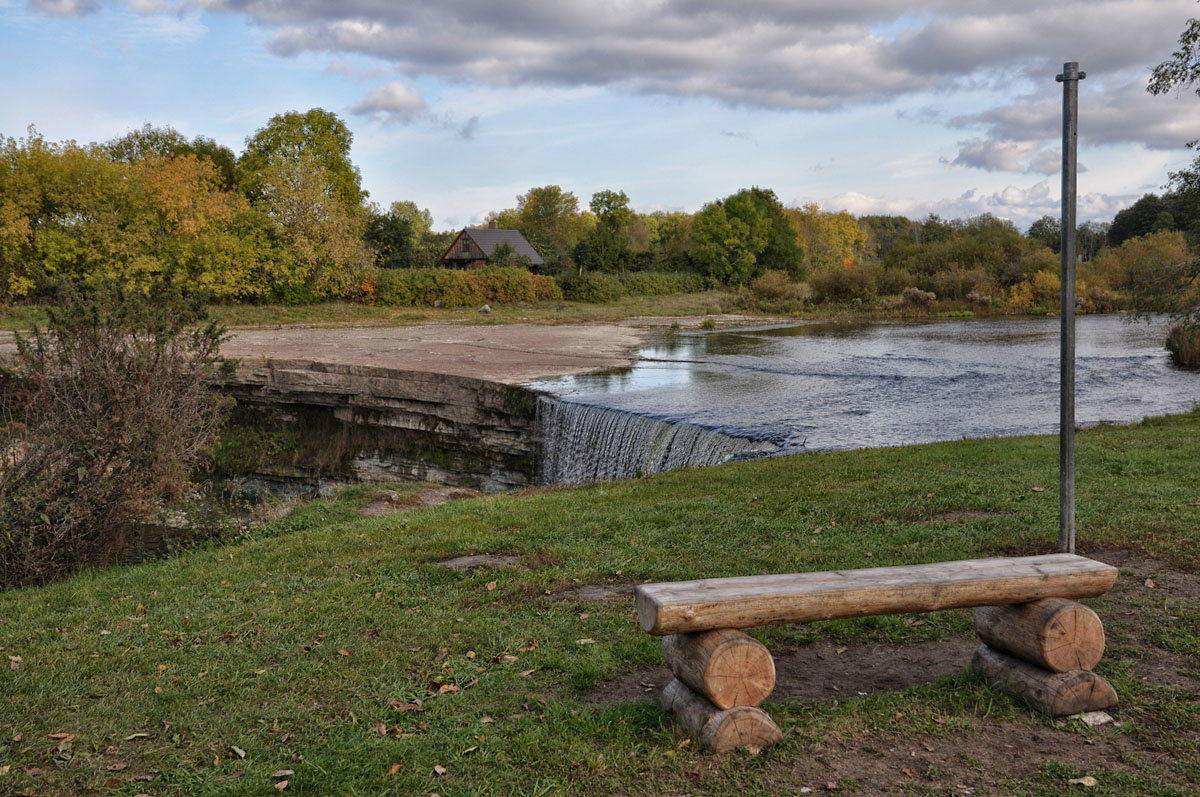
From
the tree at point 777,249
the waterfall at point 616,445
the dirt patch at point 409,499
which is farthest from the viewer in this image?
the tree at point 777,249

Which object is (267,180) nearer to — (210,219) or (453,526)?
(210,219)

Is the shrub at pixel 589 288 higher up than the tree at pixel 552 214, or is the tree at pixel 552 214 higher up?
the tree at pixel 552 214

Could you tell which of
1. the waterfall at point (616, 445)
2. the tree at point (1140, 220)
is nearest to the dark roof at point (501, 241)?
the tree at point (1140, 220)

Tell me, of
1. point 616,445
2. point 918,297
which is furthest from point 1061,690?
point 918,297

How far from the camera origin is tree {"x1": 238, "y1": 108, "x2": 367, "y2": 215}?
163 ft

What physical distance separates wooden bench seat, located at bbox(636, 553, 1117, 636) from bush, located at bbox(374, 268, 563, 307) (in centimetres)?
4293

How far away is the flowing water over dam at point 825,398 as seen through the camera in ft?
47.6

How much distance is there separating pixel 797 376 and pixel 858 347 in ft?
29.2

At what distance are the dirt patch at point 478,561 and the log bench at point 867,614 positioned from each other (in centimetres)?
313

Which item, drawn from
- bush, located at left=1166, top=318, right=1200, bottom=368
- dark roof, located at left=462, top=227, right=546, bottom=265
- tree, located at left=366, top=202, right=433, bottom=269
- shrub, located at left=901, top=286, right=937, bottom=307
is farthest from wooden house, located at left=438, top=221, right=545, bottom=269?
bush, located at left=1166, top=318, right=1200, bottom=368

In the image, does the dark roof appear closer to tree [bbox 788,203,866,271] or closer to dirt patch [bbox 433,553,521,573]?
tree [bbox 788,203,866,271]

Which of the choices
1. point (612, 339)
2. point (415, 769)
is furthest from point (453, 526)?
point (612, 339)

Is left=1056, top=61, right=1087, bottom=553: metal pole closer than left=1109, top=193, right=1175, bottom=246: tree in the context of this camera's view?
Yes

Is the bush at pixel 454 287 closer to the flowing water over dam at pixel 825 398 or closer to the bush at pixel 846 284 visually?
the bush at pixel 846 284
